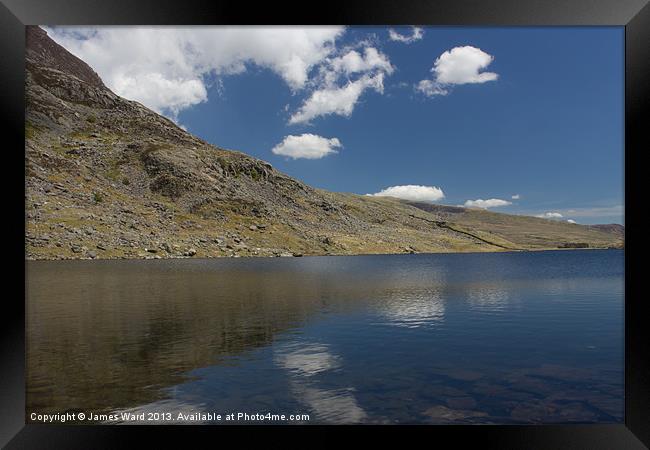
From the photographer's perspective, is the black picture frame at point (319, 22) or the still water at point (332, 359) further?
the still water at point (332, 359)

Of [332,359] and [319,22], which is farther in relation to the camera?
[332,359]

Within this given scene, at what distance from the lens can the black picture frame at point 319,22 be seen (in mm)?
8227

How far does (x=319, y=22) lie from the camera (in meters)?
8.55

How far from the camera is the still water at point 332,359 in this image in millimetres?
14594

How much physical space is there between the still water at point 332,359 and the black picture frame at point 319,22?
6287 millimetres

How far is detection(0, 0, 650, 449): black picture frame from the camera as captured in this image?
8227mm

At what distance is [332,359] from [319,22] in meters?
16.8

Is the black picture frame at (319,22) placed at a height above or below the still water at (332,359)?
above

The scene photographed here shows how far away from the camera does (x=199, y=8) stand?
8.32 m

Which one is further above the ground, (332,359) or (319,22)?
(319,22)
